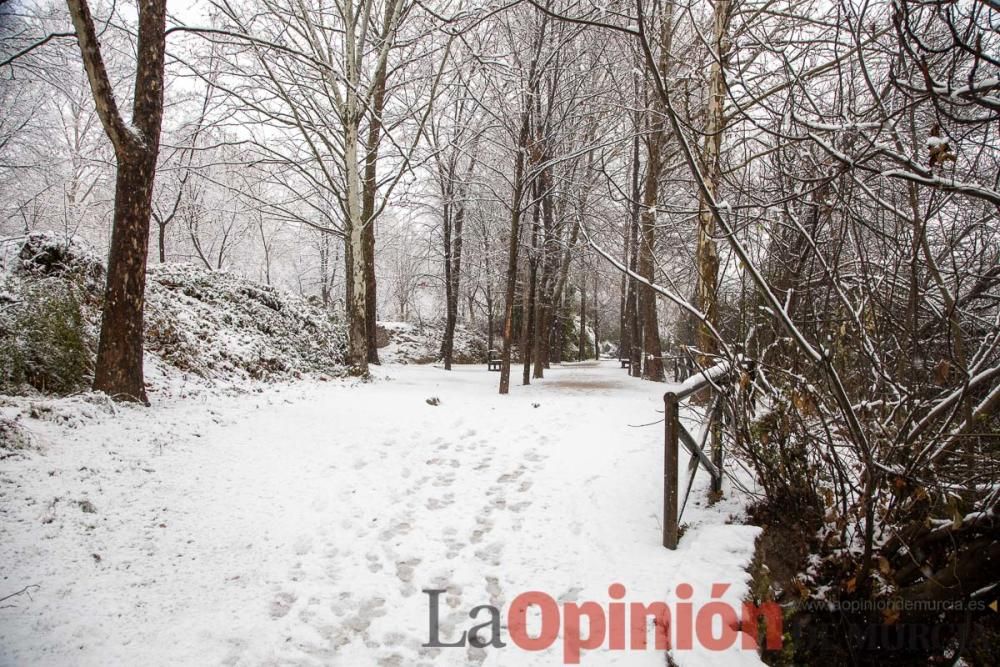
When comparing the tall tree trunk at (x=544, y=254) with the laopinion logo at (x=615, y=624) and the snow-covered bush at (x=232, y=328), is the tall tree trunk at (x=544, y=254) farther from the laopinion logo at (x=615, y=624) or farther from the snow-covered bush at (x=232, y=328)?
the laopinion logo at (x=615, y=624)

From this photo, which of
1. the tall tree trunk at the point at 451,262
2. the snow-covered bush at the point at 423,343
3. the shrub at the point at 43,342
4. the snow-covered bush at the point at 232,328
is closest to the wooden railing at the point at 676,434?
the shrub at the point at 43,342

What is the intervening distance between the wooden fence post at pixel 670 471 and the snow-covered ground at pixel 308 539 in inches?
4.9

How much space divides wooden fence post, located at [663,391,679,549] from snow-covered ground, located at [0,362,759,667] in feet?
0.41

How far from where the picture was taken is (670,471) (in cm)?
327

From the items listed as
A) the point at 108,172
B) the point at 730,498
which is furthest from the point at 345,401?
the point at 108,172

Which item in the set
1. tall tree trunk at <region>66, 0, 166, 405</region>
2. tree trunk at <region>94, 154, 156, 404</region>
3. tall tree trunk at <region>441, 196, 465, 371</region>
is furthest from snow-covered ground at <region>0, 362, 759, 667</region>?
tall tree trunk at <region>441, 196, 465, 371</region>

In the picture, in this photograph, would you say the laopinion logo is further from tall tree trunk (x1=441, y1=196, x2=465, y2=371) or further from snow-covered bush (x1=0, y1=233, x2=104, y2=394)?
tall tree trunk (x1=441, y1=196, x2=465, y2=371)

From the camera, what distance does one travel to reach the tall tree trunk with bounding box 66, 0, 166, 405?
5004 mm

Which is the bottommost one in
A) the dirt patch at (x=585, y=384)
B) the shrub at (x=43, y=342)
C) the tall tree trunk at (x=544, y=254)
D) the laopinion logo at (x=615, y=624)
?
the laopinion logo at (x=615, y=624)

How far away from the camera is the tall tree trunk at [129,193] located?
5004 millimetres

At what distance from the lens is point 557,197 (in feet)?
42.5

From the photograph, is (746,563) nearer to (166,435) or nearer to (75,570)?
(75,570)

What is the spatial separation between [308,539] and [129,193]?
441cm

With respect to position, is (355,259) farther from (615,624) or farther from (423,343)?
(423,343)
